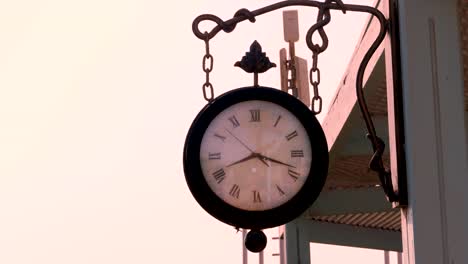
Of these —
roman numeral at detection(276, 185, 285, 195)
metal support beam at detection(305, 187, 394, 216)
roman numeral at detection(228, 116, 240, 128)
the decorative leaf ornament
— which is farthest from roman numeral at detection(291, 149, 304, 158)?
metal support beam at detection(305, 187, 394, 216)

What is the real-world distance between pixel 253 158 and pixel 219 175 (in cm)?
18

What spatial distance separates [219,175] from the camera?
661 centimetres

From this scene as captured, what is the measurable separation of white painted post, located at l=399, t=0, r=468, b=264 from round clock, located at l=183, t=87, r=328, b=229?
0.48 metres

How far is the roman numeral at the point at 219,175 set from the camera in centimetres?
660

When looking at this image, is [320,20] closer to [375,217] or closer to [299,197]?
[299,197]

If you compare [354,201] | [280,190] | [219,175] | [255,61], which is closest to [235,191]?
[219,175]

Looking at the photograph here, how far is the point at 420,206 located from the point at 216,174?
→ 973mm

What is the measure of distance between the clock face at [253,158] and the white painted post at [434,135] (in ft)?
1.79

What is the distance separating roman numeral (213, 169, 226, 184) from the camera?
21.7 ft

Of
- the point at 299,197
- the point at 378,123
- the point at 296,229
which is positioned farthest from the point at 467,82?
the point at 296,229

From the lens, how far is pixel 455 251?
6.23 metres

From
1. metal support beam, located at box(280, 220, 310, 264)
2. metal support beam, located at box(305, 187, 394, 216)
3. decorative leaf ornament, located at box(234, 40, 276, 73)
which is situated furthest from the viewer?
metal support beam, located at box(280, 220, 310, 264)

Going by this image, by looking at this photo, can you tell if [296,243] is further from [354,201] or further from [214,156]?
[214,156]

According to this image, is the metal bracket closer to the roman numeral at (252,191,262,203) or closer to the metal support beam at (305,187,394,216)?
the roman numeral at (252,191,262,203)
